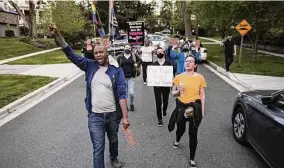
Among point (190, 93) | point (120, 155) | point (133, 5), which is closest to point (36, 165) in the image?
point (120, 155)

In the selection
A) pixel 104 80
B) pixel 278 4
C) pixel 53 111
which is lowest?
pixel 53 111

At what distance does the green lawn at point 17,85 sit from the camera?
32.9ft

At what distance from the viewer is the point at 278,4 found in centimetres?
1786

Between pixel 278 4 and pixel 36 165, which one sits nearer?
pixel 36 165

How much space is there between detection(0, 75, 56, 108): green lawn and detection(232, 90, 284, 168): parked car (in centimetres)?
629

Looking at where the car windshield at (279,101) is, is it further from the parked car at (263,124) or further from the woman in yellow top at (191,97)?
the woman in yellow top at (191,97)

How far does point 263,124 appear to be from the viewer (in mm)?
4824

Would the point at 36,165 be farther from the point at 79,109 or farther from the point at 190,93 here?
the point at 79,109

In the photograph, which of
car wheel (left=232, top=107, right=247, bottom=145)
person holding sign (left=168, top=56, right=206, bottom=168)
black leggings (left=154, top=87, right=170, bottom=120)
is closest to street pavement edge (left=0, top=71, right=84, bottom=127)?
black leggings (left=154, top=87, right=170, bottom=120)

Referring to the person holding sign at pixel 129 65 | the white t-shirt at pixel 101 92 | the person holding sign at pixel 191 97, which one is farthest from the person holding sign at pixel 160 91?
the white t-shirt at pixel 101 92

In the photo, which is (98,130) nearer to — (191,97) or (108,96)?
(108,96)

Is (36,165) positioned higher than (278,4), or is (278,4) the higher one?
(278,4)

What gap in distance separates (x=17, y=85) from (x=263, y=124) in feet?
32.1

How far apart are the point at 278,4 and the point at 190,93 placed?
15.1 metres
